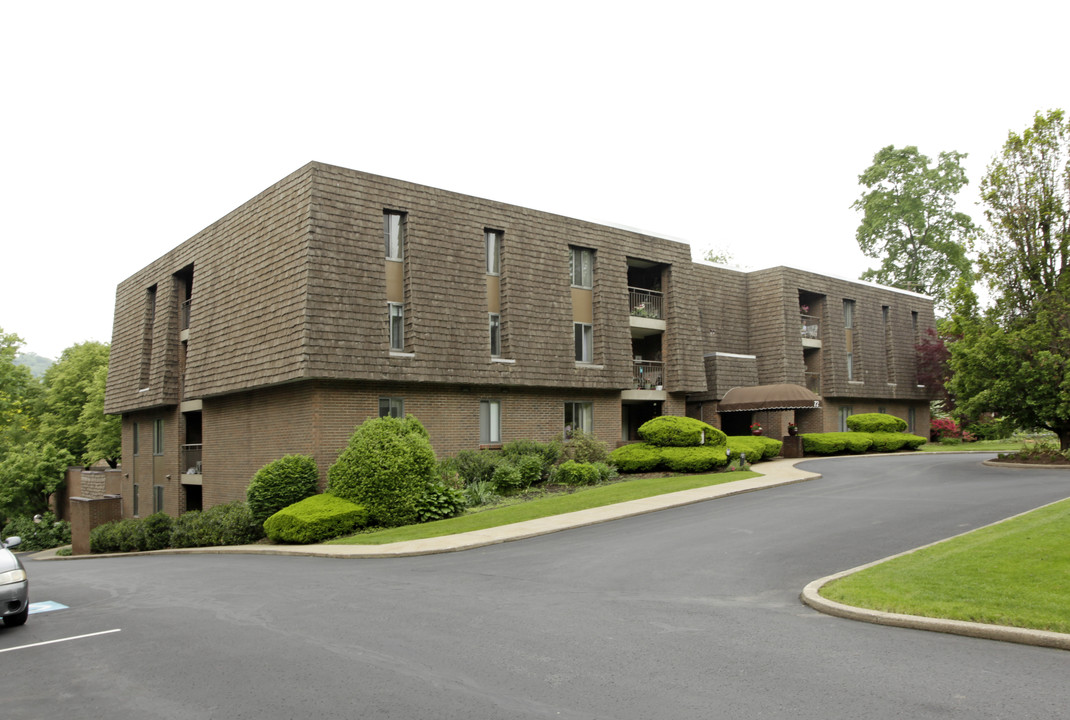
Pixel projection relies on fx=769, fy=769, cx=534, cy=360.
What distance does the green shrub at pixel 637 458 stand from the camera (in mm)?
26859

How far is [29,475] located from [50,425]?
15.0 meters

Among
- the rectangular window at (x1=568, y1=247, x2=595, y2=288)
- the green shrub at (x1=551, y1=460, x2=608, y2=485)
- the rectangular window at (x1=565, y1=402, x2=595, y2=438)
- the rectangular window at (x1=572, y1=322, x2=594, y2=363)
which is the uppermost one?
the rectangular window at (x1=568, y1=247, x2=595, y2=288)

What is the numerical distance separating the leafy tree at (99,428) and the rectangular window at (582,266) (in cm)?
3533

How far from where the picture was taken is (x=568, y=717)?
559cm

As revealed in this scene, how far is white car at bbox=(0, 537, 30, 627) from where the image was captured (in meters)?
9.20

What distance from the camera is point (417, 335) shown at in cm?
2383

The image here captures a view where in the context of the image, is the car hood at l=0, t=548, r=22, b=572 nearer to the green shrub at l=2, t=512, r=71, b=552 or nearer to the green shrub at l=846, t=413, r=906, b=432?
the green shrub at l=846, t=413, r=906, b=432

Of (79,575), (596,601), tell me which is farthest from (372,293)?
(596,601)

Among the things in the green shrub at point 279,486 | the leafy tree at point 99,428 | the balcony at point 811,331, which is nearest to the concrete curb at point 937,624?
the green shrub at point 279,486

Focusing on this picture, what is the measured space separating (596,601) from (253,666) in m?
4.45

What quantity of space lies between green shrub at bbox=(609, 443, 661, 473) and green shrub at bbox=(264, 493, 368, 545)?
34.9 ft

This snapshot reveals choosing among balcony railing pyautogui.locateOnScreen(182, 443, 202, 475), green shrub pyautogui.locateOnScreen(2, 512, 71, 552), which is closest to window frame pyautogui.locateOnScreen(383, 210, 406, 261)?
balcony railing pyautogui.locateOnScreen(182, 443, 202, 475)

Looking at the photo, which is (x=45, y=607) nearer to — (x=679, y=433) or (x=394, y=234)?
(x=394, y=234)

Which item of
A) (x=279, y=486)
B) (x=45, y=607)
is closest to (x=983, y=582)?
(x=45, y=607)
